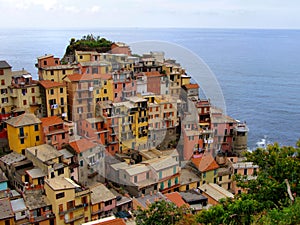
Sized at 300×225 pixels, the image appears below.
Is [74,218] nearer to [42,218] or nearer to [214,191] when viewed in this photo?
[42,218]

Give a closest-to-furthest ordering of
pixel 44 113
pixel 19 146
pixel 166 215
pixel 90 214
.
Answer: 1. pixel 166 215
2. pixel 90 214
3. pixel 19 146
4. pixel 44 113

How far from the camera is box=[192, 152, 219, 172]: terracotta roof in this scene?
64.3ft

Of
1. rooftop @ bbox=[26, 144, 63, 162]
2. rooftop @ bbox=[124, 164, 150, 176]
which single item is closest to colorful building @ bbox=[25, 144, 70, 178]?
rooftop @ bbox=[26, 144, 63, 162]

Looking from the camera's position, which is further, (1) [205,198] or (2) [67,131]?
(2) [67,131]

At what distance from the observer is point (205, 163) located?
781 inches

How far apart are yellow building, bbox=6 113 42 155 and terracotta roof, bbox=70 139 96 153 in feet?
6.42

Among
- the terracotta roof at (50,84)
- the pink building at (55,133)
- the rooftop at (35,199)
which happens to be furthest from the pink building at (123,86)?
the rooftop at (35,199)

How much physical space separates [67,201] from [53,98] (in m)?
8.51

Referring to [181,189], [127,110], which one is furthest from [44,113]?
[181,189]

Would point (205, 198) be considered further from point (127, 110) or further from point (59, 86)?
point (59, 86)

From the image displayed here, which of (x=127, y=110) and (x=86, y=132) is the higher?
(x=127, y=110)

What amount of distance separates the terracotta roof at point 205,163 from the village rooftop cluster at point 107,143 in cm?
5

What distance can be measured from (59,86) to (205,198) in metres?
10.5

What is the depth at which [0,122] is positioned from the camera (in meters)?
20.4
